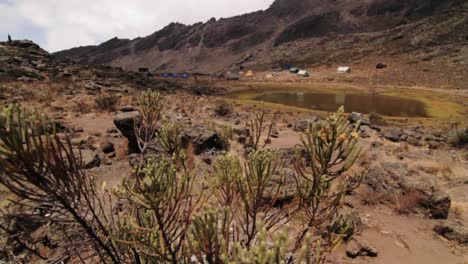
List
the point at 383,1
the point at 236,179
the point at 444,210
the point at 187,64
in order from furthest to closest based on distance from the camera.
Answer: the point at 187,64, the point at 383,1, the point at 444,210, the point at 236,179

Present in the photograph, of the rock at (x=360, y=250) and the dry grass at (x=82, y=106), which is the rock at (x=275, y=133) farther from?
the dry grass at (x=82, y=106)

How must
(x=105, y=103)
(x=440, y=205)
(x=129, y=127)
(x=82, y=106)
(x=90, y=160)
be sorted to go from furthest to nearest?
(x=105, y=103) → (x=82, y=106) → (x=129, y=127) → (x=90, y=160) → (x=440, y=205)

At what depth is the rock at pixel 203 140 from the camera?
1055 cm

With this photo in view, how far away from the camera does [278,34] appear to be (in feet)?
440

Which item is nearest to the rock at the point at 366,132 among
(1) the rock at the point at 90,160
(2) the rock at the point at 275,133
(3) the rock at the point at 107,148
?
(2) the rock at the point at 275,133

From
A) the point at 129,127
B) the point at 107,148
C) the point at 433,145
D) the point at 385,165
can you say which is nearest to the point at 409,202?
the point at 385,165

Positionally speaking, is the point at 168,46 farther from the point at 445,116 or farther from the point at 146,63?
the point at 445,116

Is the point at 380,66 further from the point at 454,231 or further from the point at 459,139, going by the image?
the point at 454,231

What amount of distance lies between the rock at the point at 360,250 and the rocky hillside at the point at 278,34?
6782 cm

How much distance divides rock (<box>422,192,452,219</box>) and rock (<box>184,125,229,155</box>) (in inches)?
283

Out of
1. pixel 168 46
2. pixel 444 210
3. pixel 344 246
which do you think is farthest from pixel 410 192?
pixel 168 46

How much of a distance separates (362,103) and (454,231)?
983 inches

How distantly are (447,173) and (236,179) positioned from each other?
10.2m

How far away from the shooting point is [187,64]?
13050 cm
